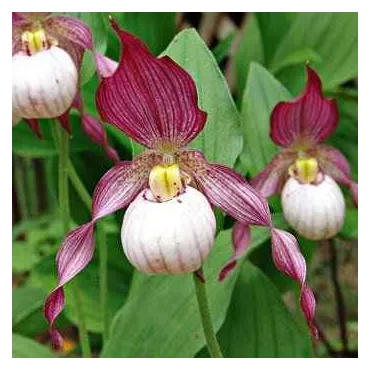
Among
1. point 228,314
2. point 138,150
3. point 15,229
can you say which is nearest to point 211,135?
point 138,150

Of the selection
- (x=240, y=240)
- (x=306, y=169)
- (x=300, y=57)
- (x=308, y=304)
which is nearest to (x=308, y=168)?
(x=306, y=169)

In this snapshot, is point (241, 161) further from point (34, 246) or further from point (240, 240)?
point (34, 246)

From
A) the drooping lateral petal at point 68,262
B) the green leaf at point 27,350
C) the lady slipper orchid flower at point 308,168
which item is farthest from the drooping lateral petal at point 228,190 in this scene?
the green leaf at point 27,350

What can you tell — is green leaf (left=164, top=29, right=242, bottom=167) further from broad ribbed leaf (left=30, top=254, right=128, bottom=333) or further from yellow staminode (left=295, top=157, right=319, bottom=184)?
broad ribbed leaf (left=30, top=254, right=128, bottom=333)

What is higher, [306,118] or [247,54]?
[247,54]
